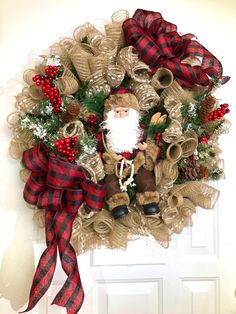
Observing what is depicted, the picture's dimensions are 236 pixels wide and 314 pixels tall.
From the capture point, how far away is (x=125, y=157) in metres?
1.48

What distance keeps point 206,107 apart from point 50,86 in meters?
0.57

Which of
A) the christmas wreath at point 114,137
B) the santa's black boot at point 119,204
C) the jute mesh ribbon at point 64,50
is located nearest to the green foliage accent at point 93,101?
the christmas wreath at point 114,137

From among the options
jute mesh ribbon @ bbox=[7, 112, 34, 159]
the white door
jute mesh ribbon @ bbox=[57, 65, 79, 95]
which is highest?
jute mesh ribbon @ bbox=[57, 65, 79, 95]

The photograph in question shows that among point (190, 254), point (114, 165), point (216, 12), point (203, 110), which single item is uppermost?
point (216, 12)

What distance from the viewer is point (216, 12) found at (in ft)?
5.67

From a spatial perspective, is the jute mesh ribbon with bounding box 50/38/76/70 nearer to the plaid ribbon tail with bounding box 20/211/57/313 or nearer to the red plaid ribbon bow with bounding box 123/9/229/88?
the red plaid ribbon bow with bounding box 123/9/229/88

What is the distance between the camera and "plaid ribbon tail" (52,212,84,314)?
1.40 m

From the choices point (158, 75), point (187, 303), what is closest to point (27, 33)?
point (158, 75)

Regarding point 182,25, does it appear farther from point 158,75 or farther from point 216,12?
point 158,75

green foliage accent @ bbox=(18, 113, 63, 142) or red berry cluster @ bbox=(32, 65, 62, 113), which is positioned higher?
red berry cluster @ bbox=(32, 65, 62, 113)

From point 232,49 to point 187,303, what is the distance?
1.05 metres

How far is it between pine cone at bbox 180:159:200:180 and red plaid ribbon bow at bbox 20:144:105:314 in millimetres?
320

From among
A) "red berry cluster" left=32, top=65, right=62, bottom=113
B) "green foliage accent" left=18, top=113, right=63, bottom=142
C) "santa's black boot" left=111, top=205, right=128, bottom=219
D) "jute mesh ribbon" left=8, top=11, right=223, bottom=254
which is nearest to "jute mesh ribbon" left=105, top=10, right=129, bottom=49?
"jute mesh ribbon" left=8, top=11, right=223, bottom=254

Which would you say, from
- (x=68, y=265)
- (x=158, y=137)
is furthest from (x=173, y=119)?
(x=68, y=265)
